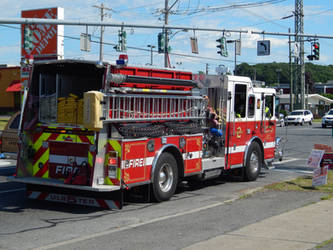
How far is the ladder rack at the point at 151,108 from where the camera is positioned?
A: 365 inches

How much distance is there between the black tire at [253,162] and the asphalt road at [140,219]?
84 cm

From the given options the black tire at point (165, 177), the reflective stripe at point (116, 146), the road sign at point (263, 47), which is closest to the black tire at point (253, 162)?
the black tire at point (165, 177)

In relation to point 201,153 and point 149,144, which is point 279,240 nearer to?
point 149,144

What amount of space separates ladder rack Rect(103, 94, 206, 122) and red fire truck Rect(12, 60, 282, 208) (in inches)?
0.7

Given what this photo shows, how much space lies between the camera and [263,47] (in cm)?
3378

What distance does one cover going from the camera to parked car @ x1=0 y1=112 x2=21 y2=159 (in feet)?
46.2

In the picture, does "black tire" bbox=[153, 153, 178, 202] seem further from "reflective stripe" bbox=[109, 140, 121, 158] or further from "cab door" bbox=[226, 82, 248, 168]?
"cab door" bbox=[226, 82, 248, 168]

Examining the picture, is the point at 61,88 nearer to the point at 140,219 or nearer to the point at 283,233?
the point at 140,219

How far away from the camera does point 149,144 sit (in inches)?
388

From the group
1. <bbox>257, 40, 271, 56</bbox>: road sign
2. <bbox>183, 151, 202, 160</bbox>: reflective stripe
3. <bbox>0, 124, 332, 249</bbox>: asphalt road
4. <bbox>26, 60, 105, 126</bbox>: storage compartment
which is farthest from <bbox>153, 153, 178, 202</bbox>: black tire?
<bbox>257, 40, 271, 56</bbox>: road sign

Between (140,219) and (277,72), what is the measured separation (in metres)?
114

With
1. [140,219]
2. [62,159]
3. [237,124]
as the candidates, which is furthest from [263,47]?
[140,219]

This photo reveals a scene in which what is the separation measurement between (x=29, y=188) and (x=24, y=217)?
134cm

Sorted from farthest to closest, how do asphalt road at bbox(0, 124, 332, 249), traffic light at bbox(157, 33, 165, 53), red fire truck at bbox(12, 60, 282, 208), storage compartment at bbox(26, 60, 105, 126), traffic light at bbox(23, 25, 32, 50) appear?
1. traffic light at bbox(157, 33, 165, 53)
2. traffic light at bbox(23, 25, 32, 50)
3. storage compartment at bbox(26, 60, 105, 126)
4. red fire truck at bbox(12, 60, 282, 208)
5. asphalt road at bbox(0, 124, 332, 249)
